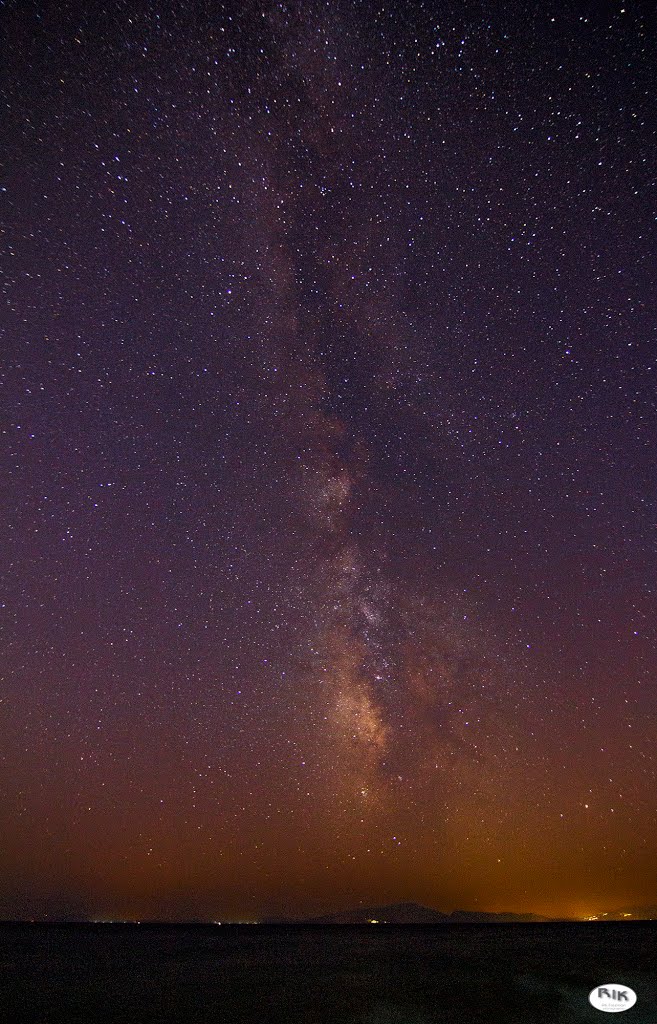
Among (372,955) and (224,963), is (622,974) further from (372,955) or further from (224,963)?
(224,963)

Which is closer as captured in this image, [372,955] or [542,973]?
[542,973]

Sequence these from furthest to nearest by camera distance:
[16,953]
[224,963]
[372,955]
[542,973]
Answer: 1. [16,953]
2. [372,955]
3. [224,963]
4. [542,973]

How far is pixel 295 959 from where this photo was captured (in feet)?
87.5

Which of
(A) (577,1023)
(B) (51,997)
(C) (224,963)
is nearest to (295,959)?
(C) (224,963)

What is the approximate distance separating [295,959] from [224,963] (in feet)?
11.2

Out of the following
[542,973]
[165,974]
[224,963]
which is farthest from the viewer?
[224,963]

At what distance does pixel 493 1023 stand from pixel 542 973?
6743 millimetres

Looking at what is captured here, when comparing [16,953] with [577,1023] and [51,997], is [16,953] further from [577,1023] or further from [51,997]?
[577,1023]

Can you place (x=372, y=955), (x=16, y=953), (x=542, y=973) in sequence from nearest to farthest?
1. (x=542, y=973)
2. (x=372, y=955)
3. (x=16, y=953)

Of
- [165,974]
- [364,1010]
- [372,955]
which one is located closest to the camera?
[364,1010]

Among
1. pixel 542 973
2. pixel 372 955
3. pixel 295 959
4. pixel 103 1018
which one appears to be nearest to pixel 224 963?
pixel 295 959

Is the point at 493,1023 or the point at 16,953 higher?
the point at 493,1023

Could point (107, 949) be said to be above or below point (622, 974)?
below

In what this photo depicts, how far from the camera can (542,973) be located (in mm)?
17281
